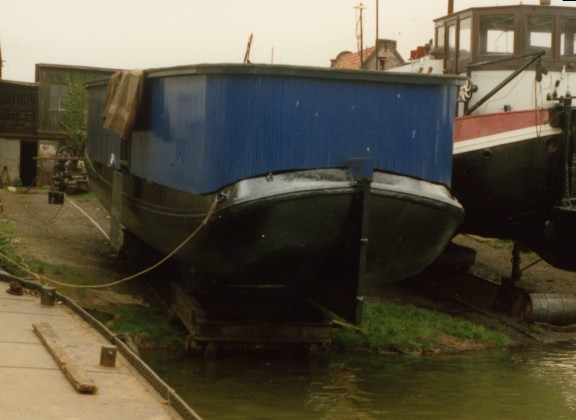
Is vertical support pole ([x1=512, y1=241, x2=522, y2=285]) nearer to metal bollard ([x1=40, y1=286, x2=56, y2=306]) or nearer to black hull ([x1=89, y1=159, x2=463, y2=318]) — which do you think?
black hull ([x1=89, y1=159, x2=463, y2=318])

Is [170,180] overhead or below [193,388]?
overhead

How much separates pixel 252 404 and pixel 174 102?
4027 millimetres

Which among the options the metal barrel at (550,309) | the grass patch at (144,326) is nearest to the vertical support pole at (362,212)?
the grass patch at (144,326)

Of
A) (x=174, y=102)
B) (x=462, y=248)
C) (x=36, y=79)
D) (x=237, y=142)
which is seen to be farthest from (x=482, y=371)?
(x=36, y=79)

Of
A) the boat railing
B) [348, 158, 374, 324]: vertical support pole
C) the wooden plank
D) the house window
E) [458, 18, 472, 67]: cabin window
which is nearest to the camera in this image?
the wooden plank

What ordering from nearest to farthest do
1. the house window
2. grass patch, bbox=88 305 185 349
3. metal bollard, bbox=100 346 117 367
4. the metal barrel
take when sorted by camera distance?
1. metal bollard, bbox=100 346 117 367
2. grass patch, bbox=88 305 185 349
3. the metal barrel
4. the house window

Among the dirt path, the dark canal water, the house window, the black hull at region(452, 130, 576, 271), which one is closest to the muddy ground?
the dirt path

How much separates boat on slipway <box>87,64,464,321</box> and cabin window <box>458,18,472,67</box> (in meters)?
6.18

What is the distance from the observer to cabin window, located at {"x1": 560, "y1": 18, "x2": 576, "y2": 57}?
1638cm

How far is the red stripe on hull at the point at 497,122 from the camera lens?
48.4 ft

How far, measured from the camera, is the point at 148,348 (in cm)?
1147

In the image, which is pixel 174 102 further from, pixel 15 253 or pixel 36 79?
pixel 36 79

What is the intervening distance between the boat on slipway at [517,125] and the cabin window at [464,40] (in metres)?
0.02

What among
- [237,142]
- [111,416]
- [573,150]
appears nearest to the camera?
[111,416]
